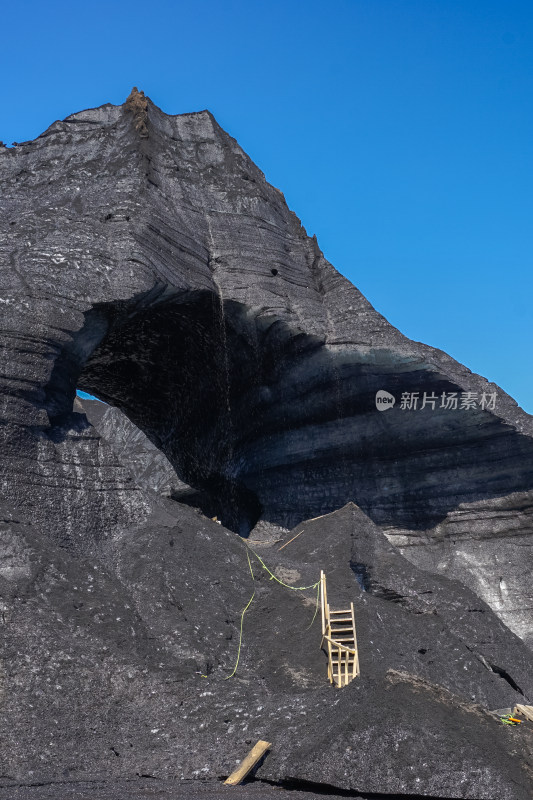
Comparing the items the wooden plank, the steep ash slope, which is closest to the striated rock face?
the steep ash slope

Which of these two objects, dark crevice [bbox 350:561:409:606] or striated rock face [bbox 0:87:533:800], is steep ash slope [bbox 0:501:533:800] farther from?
dark crevice [bbox 350:561:409:606]

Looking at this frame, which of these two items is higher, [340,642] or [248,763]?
[340,642]

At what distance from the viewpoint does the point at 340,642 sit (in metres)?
11.4

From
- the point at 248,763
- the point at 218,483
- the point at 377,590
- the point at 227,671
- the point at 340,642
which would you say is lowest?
the point at 248,763

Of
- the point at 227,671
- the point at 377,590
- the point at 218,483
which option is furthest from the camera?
the point at 218,483

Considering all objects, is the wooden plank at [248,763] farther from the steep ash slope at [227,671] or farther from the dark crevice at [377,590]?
the dark crevice at [377,590]

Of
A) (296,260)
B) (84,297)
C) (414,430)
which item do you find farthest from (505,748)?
(296,260)

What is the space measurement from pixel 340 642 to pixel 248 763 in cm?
409

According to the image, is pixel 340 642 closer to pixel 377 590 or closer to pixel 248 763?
pixel 377 590

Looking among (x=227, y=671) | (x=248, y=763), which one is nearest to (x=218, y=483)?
(x=227, y=671)

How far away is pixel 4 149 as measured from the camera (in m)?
18.8

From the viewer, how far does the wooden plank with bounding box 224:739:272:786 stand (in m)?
7.28

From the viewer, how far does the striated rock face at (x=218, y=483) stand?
855 centimetres

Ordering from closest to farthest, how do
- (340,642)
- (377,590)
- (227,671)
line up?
(227,671) < (340,642) < (377,590)
